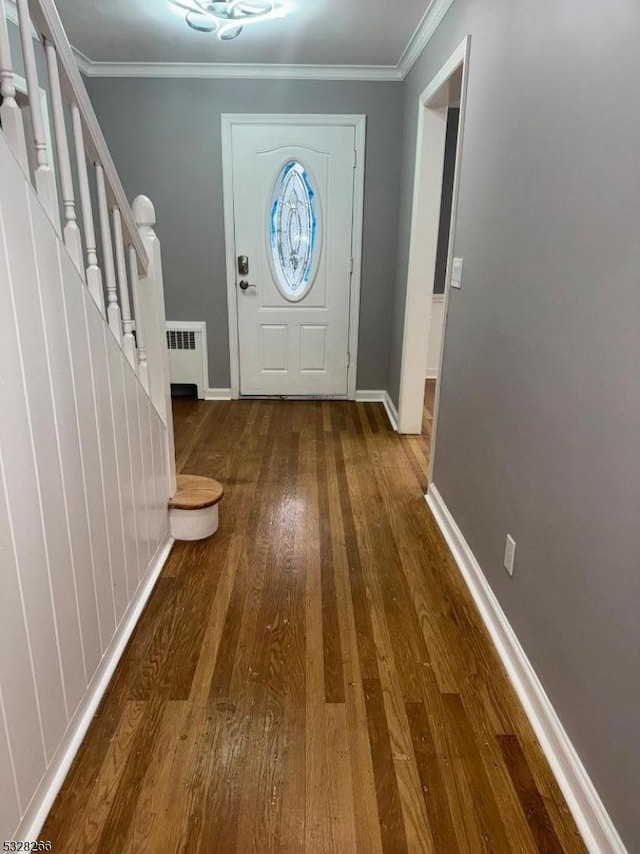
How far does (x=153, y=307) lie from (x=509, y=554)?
1.56m

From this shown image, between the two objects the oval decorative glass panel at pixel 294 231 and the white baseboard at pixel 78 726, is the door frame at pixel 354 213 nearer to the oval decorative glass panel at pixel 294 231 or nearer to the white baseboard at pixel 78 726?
the oval decorative glass panel at pixel 294 231

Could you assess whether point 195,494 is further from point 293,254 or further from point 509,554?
point 293,254

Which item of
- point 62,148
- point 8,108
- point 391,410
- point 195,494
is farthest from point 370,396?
point 8,108

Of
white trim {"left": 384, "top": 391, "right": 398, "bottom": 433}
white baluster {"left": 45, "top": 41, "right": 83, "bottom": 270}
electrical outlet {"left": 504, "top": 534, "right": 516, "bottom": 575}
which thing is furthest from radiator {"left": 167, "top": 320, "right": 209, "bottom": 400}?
electrical outlet {"left": 504, "top": 534, "right": 516, "bottom": 575}

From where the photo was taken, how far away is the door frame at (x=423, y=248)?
2986 mm

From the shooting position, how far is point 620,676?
116 centimetres

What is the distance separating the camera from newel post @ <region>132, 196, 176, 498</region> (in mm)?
2039

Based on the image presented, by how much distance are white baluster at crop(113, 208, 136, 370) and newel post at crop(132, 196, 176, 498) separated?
6.8 inches

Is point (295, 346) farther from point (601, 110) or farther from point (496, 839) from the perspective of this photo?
point (496, 839)

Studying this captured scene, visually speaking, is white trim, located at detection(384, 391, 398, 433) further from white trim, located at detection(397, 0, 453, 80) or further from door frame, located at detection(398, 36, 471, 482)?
white trim, located at detection(397, 0, 453, 80)

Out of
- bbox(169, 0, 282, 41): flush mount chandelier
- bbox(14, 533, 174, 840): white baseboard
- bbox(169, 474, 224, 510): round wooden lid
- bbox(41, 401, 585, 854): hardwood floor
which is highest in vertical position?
bbox(169, 0, 282, 41): flush mount chandelier

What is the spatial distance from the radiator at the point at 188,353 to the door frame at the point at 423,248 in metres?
Result: 1.72

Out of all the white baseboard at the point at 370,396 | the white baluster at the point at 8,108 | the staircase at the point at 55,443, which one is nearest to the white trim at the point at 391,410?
the white baseboard at the point at 370,396

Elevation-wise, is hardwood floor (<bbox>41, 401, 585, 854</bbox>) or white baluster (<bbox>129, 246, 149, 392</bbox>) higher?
white baluster (<bbox>129, 246, 149, 392</bbox>)
